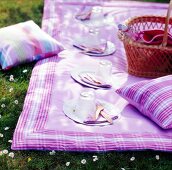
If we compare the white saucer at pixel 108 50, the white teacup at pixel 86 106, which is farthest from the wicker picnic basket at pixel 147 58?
the white teacup at pixel 86 106

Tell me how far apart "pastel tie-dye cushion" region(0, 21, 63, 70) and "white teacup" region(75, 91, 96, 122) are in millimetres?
784

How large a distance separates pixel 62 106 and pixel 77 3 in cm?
184

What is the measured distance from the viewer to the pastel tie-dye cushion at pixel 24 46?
3.34 meters

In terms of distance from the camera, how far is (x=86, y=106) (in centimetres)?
269

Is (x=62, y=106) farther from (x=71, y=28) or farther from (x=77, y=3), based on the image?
(x=77, y=3)

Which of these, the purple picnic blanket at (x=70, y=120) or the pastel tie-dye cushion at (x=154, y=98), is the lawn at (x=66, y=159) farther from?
the pastel tie-dye cushion at (x=154, y=98)

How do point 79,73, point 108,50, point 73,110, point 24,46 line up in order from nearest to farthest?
1. point 73,110
2. point 79,73
3. point 24,46
4. point 108,50

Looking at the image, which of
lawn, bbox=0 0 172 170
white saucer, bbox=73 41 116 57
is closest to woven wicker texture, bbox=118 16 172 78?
white saucer, bbox=73 41 116 57

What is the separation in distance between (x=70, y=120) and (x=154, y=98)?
0.49 metres

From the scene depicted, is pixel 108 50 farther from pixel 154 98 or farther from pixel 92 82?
pixel 154 98

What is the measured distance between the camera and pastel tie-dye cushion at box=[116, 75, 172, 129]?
267 cm

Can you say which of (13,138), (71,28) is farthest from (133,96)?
(71,28)

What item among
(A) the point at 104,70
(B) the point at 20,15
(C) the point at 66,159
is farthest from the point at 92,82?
(B) the point at 20,15

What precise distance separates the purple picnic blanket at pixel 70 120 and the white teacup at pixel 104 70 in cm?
8
